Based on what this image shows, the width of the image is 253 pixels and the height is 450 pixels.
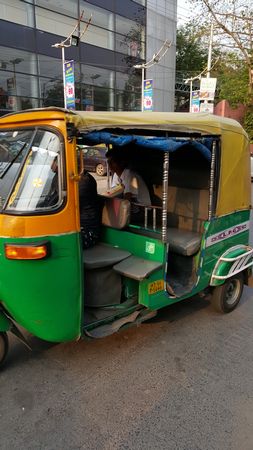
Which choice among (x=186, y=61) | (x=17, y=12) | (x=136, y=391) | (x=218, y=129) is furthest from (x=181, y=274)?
(x=186, y=61)

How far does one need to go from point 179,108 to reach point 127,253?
3695 centimetres

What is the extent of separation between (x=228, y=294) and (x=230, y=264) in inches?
22.3

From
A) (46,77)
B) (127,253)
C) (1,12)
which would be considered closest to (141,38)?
(46,77)

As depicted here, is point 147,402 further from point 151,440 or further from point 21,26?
point 21,26

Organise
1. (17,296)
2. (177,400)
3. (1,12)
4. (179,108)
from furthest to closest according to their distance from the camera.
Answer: (179,108) → (1,12) → (177,400) → (17,296)

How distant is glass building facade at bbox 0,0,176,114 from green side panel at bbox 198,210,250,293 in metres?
15.3

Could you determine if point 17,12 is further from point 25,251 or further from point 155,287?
point 25,251

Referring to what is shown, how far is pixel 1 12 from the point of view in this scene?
52.1ft

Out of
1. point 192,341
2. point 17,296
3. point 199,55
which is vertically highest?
point 199,55

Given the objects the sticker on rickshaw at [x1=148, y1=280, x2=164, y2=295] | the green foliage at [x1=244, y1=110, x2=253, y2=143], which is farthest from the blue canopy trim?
the green foliage at [x1=244, y1=110, x2=253, y2=143]

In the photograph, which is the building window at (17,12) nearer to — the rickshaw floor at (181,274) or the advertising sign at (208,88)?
the advertising sign at (208,88)

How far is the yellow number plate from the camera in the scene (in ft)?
11.0

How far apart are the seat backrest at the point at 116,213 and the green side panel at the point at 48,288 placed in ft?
3.29

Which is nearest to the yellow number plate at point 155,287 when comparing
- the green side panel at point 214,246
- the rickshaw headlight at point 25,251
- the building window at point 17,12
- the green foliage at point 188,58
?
the green side panel at point 214,246
